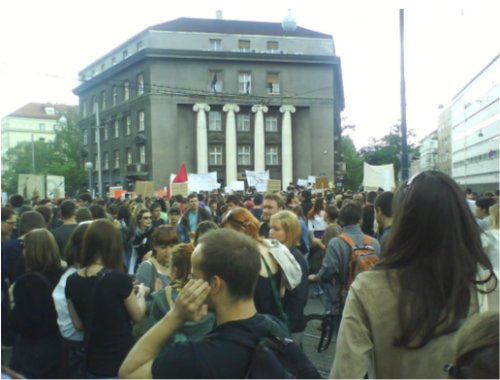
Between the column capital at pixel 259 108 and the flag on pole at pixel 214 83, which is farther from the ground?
the flag on pole at pixel 214 83

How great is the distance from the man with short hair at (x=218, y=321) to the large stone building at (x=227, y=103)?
1783 inches

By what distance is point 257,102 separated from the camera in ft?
161

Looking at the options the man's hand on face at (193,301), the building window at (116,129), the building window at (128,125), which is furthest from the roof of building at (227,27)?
the man's hand on face at (193,301)

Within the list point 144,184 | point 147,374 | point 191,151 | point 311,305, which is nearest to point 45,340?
point 147,374

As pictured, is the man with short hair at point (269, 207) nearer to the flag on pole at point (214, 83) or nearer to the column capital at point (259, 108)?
the flag on pole at point (214, 83)

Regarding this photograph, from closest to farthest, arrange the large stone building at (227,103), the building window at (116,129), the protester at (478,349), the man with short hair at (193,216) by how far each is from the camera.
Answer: the protester at (478,349) → the man with short hair at (193,216) → the large stone building at (227,103) → the building window at (116,129)

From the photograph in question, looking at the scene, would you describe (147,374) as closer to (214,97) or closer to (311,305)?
(311,305)

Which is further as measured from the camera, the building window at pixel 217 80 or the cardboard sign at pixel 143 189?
the building window at pixel 217 80

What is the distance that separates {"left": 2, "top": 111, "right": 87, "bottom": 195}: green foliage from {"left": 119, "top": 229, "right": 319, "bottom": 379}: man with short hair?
2344 inches

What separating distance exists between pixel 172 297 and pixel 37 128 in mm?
119946

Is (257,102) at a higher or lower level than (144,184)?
higher

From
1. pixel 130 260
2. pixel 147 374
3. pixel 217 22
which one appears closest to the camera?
pixel 147 374

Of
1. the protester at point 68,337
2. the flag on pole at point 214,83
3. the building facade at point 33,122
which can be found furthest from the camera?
the building facade at point 33,122

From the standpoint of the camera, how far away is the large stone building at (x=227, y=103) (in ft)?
156
